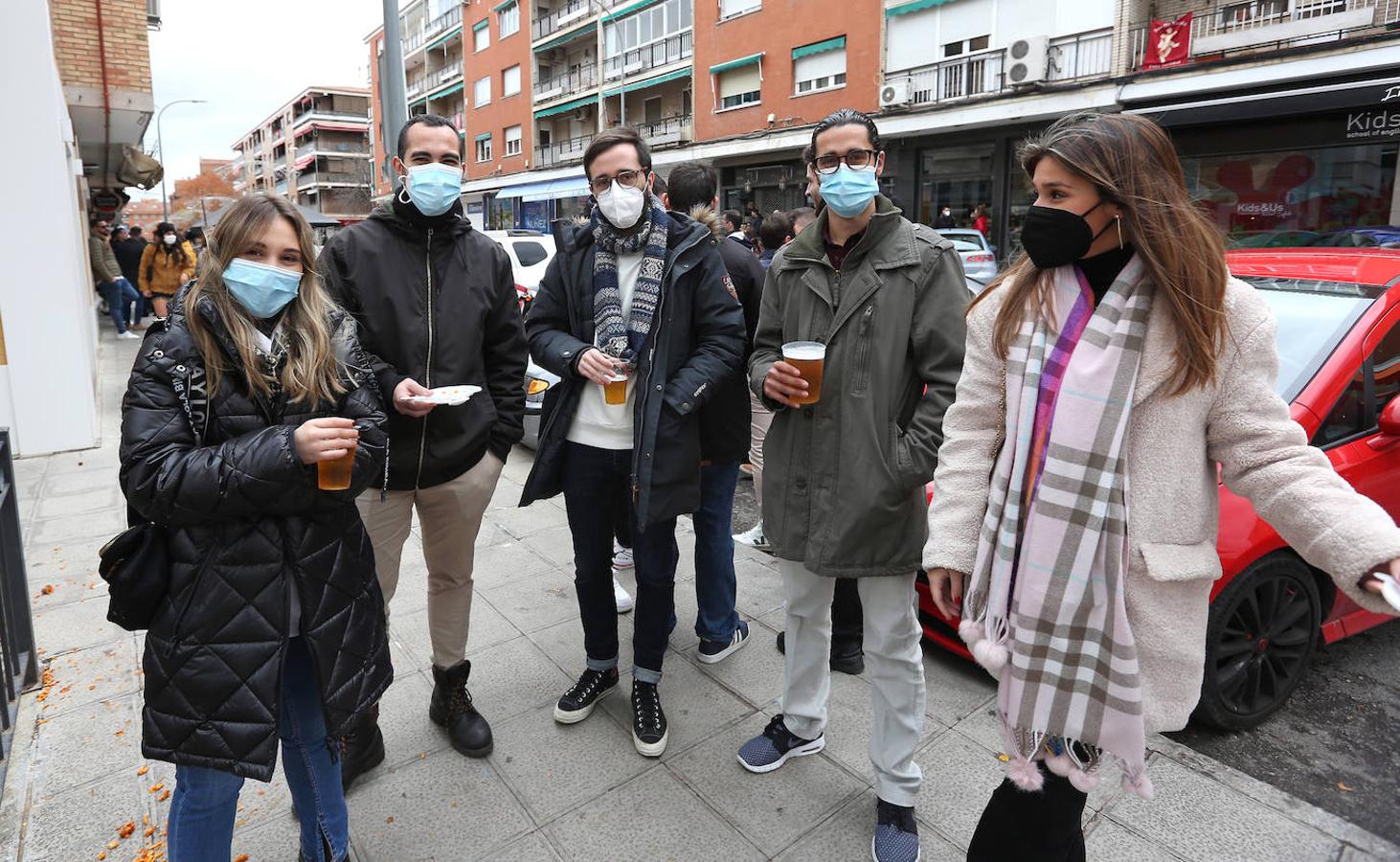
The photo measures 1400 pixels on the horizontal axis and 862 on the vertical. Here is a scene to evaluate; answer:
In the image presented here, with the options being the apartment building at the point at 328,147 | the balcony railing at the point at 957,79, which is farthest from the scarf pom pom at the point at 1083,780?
the apartment building at the point at 328,147

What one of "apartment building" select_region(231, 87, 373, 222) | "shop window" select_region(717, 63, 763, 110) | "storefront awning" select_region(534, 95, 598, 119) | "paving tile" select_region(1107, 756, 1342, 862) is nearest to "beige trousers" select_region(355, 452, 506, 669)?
"paving tile" select_region(1107, 756, 1342, 862)

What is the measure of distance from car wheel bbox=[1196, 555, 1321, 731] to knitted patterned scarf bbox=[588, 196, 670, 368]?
2.37m

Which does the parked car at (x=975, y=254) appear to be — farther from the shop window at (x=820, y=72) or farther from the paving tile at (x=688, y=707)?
the paving tile at (x=688, y=707)

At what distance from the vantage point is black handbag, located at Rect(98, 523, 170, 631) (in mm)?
1830

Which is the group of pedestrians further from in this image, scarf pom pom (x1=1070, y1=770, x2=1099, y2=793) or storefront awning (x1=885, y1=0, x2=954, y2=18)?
storefront awning (x1=885, y1=0, x2=954, y2=18)

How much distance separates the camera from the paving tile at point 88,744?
280cm

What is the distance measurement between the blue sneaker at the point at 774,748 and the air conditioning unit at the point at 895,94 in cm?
2102

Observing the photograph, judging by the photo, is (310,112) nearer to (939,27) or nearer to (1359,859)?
(939,27)

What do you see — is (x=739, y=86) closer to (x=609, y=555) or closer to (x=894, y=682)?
(x=609, y=555)

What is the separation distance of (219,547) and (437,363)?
1021 mm

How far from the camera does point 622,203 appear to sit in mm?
2865

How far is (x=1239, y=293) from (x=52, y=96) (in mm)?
8860

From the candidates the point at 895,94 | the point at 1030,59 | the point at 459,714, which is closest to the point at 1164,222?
the point at 459,714

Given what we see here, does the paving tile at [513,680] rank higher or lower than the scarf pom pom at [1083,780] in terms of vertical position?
lower
